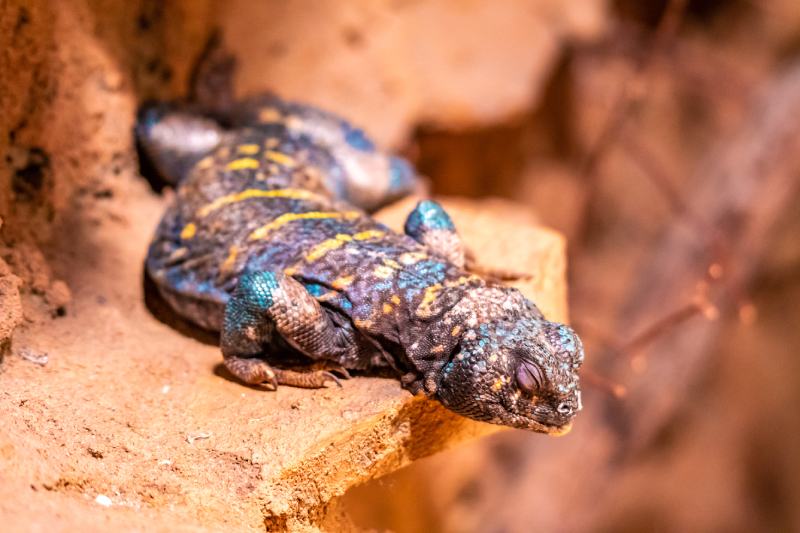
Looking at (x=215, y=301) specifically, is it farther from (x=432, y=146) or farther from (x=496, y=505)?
(x=496, y=505)

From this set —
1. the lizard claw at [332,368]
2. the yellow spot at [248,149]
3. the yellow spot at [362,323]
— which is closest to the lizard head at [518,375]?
the yellow spot at [362,323]

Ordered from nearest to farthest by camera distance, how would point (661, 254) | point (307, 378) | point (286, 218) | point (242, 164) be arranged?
point (307, 378)
point (286, 218)
point (242, 164)
point (661, 254)

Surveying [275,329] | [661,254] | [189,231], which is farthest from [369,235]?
[661,254]

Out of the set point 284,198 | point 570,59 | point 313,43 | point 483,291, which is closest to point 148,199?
point 284,198

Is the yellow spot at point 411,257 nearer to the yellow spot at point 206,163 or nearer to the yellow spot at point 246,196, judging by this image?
the yellow spot at point 246,196

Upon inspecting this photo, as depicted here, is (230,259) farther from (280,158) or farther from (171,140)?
(171,140)
